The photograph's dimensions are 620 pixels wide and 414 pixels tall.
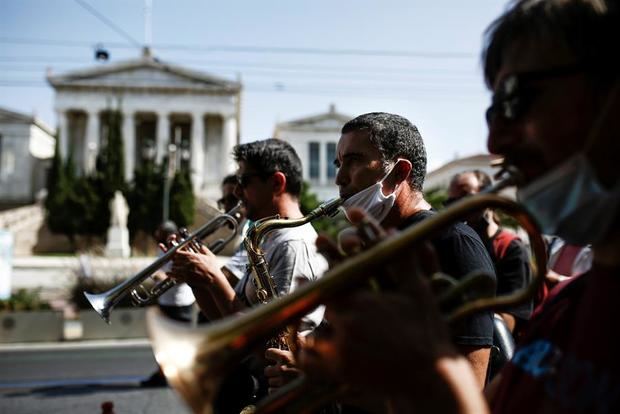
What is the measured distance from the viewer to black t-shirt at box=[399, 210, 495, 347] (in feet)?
7.22

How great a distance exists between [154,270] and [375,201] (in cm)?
194

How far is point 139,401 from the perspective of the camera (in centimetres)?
767

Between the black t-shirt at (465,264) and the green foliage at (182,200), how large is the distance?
1700 inches

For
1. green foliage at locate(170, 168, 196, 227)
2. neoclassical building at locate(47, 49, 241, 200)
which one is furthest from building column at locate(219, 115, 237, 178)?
green foliage at locate(170, 168, 196, 227)

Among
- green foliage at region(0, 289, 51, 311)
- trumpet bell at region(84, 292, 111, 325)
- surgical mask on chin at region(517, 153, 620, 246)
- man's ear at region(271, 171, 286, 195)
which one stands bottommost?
green foliage at region(0, 289, 51, 311)

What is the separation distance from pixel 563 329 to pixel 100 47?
23.3 m

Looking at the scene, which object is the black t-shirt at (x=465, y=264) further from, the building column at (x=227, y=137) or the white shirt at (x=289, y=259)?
the building column at (x=227, y=137)

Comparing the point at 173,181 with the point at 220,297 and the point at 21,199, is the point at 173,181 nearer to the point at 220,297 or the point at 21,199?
the point at 21,199

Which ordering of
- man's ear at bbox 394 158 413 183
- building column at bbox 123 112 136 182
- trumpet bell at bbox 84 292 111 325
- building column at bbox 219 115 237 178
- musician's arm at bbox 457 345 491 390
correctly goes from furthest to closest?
building column at bbox 219 115 237 178 → building column at bbox 123 112 136 182 → trumpet bell at bbox 84 292 111 325 → man's ear at bbox 394 158 413 183 → musician's arm at bbox 457 345 491 390

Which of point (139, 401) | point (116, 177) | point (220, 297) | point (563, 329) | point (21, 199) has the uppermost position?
point (563, 329)

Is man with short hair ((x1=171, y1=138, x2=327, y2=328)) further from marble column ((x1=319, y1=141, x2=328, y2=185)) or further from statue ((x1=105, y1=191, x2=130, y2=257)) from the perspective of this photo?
marble column ((x1=319, y1=141, x2=328, y2=185))

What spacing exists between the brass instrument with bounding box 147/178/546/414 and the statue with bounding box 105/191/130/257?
1266 inches

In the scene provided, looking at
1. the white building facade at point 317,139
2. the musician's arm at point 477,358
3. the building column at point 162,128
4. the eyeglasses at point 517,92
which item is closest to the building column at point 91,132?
the building column at point 162,128

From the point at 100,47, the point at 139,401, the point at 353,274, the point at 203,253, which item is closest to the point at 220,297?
the point at 203,253
